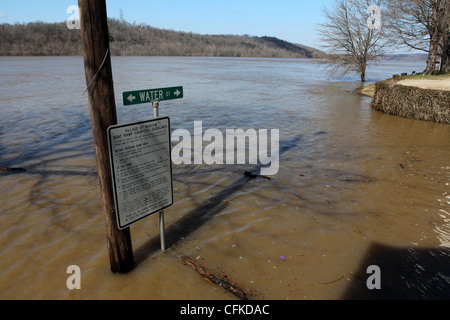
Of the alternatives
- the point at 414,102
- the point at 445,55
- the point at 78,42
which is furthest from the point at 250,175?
the point at 78,42

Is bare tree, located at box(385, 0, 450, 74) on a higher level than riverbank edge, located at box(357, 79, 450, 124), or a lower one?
higher

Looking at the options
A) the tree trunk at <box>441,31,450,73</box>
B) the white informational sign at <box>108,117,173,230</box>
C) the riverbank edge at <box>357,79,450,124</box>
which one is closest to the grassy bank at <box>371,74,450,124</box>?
the riverbank edge at <box>357,79,450,124</box>

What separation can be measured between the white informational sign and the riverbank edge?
11.8 metres

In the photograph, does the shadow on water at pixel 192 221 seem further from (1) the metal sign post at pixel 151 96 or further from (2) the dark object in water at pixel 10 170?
(2) the dark object in water at pixel 10 170

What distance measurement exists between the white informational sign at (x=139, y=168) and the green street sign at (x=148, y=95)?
215mm

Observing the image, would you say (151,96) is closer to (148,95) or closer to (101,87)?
(148,95)

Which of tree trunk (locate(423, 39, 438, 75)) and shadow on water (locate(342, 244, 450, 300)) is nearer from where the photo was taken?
shadow on water (locate(342, 244, 450, 300))

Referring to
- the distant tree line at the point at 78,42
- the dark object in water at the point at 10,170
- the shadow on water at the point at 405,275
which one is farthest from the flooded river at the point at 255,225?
the distant tree line at the point at 78,42

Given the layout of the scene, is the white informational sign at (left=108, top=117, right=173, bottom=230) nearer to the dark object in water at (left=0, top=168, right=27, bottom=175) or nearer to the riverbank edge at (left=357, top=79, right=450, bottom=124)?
the dark object in water at (left=0, top=168, right=27, bottom=175)

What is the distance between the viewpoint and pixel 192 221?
4.68 metres

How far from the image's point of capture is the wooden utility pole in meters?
2.70

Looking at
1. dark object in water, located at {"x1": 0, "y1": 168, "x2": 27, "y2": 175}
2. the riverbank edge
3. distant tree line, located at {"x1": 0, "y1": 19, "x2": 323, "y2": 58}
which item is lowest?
dark object in water, located at {"x1": 0, "y1": 168, "x2": 27, "y2": 175}

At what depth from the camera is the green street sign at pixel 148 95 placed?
293 centimetres
